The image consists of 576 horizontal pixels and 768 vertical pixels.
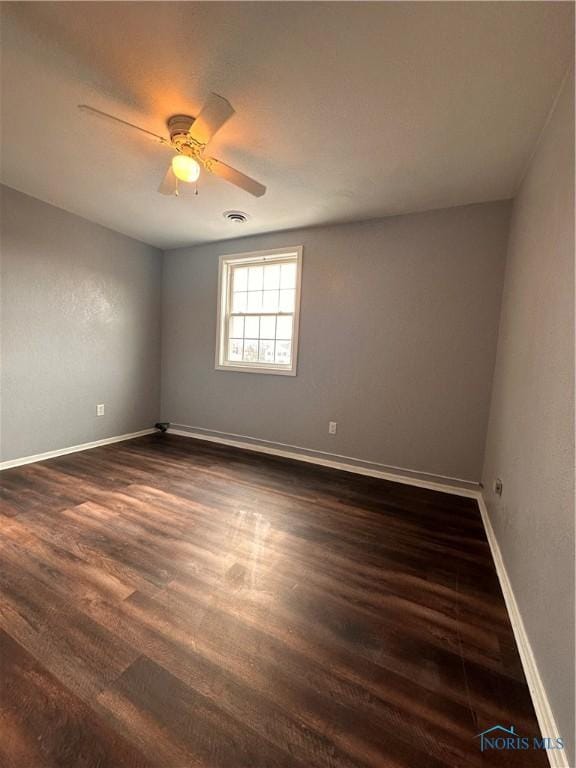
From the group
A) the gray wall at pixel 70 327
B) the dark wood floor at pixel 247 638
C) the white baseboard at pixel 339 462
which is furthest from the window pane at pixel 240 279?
the dark wood floor at pixel 247 638

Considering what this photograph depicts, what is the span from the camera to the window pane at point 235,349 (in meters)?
3.84

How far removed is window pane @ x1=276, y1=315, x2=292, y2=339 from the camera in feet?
11.4

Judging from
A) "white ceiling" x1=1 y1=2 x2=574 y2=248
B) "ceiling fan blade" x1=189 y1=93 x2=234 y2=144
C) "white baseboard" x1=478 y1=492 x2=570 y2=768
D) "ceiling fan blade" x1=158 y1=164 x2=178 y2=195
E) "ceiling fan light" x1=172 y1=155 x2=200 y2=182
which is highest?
"white ceiling" x1=1 y1=2 x2=574 y2=248

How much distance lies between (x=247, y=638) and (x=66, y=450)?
3.07 metres

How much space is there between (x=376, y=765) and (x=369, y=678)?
9.7 inches

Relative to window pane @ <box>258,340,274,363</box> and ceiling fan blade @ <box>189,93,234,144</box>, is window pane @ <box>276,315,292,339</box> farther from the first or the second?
ceiling fan blade @ <box>189,93,234,144</box>

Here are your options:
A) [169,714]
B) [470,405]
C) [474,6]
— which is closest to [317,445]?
[470,405]

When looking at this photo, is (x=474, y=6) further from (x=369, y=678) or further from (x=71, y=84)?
(x=369, y=678)

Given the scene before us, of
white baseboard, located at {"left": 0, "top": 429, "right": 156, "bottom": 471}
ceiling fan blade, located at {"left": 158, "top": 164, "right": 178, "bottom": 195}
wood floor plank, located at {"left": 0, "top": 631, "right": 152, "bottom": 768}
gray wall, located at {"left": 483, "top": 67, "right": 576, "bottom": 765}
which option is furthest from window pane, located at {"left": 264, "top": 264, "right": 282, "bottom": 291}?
wood floor plank, located at {"left": 0, "top": 631, "right": 152, "bottom": 768}

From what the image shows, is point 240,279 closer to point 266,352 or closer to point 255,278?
point 255,278

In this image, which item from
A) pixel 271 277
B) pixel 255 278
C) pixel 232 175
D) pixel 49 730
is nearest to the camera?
pixel 49 730

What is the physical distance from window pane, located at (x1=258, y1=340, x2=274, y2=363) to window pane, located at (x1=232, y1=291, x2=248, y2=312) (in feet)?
1.79

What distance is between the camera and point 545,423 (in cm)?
125
